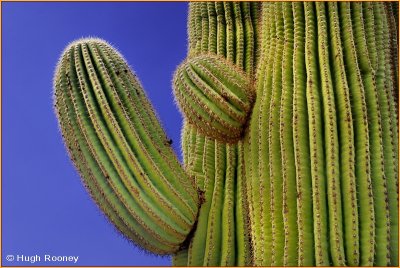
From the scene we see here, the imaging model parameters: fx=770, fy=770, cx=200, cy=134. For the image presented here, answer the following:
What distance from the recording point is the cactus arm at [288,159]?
5020 mm

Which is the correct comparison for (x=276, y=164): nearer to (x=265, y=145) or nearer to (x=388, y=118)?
(x=265, y=145)

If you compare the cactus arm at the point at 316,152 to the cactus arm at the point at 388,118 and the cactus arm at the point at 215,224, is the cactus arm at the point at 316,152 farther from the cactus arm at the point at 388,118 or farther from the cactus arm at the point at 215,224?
the cactus arm at the point at 215,224

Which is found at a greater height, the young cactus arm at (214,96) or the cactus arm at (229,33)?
the cactus arm at (229,33)

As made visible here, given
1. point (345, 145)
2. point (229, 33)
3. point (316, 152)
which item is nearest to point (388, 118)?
point (345, 145)

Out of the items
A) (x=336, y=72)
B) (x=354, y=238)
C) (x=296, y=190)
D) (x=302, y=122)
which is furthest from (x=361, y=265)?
(x=336, y=72)

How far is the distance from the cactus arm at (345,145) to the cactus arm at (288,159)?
0.32 meters

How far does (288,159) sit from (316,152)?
228 mm

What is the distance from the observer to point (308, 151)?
511 cm

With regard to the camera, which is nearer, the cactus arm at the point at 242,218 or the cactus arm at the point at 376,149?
the cactus arm at the point at 376,149

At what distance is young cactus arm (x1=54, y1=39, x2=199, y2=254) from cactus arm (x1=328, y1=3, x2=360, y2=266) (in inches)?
49.7

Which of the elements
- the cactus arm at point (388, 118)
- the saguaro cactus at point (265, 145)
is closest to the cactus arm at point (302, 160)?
the saguaro cactus at point (265, 145)

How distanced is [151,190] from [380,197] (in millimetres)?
1587

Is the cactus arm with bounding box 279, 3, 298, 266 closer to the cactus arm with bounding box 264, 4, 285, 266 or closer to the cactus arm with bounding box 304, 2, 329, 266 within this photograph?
the cactus arm with bounding box 264, 4, 285, 266

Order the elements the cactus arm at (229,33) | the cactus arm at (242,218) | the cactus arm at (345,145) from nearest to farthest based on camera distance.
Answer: the cactus arm at (345,145) → the cactus arm at (242,218) → the cactus arm at (229,33)
